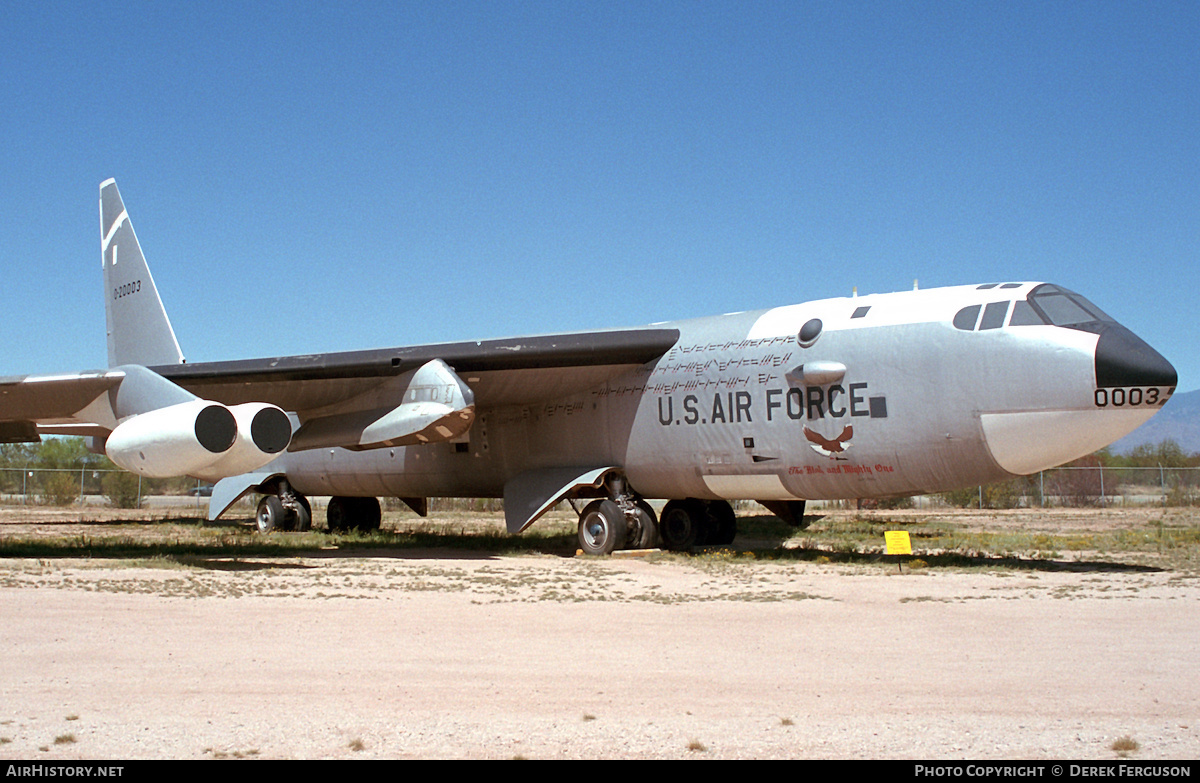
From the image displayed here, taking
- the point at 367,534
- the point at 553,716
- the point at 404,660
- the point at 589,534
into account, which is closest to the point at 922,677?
the point at 553,716

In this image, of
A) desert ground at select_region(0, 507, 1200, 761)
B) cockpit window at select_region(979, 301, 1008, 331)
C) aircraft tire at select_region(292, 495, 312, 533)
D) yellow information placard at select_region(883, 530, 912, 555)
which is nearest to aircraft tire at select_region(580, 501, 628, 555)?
desert ground at select_region(0, 507, 1200, 761)

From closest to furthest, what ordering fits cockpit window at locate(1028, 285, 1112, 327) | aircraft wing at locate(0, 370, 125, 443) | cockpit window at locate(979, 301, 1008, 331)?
cockpit window at locate(1028, 285, 1112, 327) < cockpit window at locate(979, 301, 1008, 331) < aircraft wing at locate(0, 370, 125, 443)

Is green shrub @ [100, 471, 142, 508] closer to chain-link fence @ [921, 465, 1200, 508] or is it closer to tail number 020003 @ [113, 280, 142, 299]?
tail number 020003 @ [113, 280, 142, 299]

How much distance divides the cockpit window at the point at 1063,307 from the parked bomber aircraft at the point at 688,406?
0.03m

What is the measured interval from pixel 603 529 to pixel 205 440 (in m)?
6.34

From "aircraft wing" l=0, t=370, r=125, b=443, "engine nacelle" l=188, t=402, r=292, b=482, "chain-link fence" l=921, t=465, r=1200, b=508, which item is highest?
"aircraft wing" l=0, t=370, r=125, b=443

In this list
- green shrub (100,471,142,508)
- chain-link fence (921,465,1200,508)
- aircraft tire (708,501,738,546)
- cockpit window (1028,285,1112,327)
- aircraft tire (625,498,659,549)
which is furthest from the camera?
green shrub (100,471,142,508)

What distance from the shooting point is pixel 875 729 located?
17.4 feet

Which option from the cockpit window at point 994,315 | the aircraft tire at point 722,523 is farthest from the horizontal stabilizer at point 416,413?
the cockpit window at point 994,315

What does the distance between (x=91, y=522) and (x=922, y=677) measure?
26376 millimetres

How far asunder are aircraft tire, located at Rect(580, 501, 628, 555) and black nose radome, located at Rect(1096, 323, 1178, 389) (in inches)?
292

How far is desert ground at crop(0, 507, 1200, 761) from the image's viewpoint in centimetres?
509

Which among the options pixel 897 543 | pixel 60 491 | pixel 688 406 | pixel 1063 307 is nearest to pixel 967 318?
pixel 1063 307

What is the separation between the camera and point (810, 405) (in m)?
14.5
